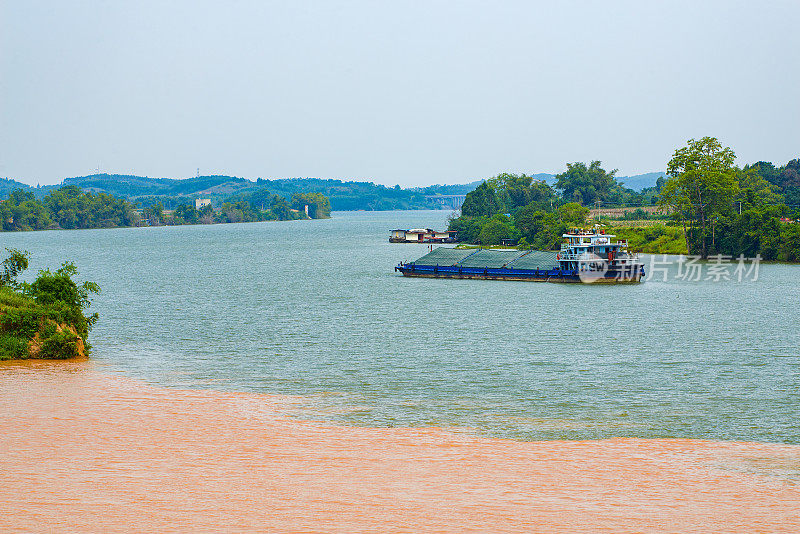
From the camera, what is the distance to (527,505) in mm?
23969

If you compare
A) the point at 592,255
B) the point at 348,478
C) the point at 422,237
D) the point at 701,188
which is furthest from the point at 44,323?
the point at 422,237

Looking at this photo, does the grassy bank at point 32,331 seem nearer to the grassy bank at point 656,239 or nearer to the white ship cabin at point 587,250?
the white ship cabin at point 587,250

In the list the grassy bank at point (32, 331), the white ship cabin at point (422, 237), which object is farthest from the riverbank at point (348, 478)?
the white ship cabin at point (422, 237)

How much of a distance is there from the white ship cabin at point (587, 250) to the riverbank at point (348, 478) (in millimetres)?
69747

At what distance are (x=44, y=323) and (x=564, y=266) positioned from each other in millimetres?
68554

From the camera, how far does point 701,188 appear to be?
136m

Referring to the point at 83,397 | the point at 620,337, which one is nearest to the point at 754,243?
the point at 620,337

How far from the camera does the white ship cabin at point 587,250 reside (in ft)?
327

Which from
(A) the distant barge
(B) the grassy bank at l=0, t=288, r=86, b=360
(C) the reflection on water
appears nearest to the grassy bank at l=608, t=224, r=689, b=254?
(A) the distant barge

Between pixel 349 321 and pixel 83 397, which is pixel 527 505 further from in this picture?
pixel 349 321

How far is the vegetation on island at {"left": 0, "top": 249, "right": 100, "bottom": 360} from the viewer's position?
4612 cm

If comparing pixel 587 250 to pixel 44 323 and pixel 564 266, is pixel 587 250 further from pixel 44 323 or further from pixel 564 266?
pixel 44 323

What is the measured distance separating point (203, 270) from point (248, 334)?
66.7 metres

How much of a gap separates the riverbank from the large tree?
111 m
